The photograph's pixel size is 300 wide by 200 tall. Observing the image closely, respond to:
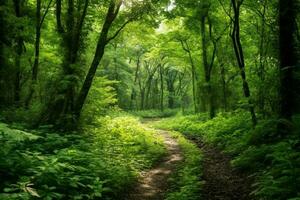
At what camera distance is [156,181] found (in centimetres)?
1034

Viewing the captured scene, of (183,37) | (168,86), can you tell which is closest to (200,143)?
(183,37)

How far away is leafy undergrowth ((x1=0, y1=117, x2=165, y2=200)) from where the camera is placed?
19.2 feet

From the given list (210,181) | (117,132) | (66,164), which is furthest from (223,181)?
(117,132)

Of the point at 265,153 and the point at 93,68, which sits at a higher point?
the point at 93,68

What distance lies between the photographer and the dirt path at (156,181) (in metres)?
8.88

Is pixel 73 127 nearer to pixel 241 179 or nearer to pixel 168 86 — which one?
pixel 241 179

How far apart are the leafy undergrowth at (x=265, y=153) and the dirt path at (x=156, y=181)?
219 cm

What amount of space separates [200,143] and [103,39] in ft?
25.3

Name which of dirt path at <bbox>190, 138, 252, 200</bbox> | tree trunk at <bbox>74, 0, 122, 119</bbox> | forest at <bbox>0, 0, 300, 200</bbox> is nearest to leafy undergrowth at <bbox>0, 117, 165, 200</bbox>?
forest at <bbox>0, 0, 300, 200</bbox>

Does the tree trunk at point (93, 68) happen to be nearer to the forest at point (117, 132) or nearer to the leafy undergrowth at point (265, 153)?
the forest at point (117, 132)

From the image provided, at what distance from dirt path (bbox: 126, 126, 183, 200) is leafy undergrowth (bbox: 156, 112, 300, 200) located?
86.3 inches

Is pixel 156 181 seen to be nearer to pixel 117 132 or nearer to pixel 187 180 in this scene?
pixel 187 180

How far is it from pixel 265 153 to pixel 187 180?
2.33 metres

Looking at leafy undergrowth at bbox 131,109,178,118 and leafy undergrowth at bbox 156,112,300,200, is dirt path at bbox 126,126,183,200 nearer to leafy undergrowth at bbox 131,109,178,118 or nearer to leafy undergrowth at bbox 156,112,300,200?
leafy undergrowth at bbox 156,112,300,200
